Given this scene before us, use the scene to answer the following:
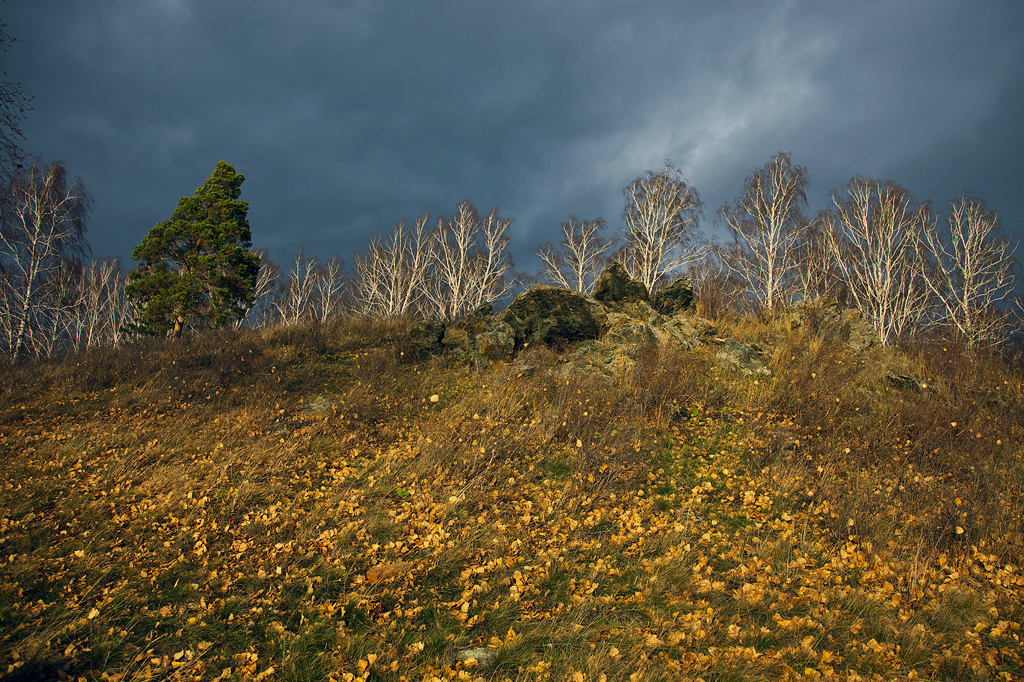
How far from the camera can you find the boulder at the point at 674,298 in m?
12.0

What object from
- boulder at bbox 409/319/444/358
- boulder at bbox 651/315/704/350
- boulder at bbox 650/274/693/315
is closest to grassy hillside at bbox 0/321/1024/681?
boulder at bbox 651/315/704/350

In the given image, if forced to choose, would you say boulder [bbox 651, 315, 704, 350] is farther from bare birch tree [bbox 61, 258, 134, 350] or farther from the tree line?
bare birch tree [bbox 61, 258, 134, 350]

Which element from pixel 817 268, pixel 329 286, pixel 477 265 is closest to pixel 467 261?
pixel 477 265

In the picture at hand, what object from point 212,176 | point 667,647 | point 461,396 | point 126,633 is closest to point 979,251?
point 461,396

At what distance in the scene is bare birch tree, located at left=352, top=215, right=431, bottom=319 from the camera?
34375mm

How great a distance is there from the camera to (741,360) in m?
8.70

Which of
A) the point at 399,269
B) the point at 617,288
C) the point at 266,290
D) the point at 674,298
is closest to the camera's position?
the point at 617,288

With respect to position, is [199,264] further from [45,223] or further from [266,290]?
[266,290]

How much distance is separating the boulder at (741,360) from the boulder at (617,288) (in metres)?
2.87

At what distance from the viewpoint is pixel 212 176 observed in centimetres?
1719

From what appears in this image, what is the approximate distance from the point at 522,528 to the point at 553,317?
20.8 ft

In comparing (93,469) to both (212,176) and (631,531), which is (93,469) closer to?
(631,531)

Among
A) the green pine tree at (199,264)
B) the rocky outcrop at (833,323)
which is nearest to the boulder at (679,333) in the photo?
the rocky outcrop at (833,323)

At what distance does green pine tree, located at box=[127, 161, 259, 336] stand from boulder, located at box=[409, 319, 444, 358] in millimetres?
10018
